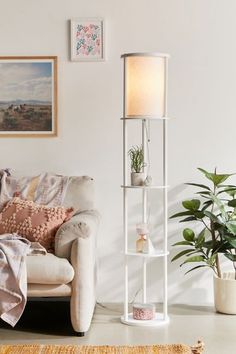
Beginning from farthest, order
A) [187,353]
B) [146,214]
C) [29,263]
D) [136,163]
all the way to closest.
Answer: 1. [146,214]
2. [136,163]
3. [29,263]
4. [187,353]

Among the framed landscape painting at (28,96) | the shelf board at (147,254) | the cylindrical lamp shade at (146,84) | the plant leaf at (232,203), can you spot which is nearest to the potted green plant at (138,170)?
the cylindrical lamp shade at (146,84)

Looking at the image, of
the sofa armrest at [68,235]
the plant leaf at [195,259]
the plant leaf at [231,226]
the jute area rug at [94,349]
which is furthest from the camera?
the plant leaf at [195,259]

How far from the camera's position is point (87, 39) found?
491cm

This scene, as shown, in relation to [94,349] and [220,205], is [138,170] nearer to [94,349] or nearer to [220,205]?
[220,205]

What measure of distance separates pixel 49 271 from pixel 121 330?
601 mm

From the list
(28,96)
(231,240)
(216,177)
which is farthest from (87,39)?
(231,240)

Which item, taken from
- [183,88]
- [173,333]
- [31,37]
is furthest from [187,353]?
[31,37]

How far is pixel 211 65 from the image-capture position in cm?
492

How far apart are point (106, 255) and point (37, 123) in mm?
995

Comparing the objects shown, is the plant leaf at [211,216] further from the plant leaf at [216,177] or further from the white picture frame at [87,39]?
the white picture frame at [87,39]

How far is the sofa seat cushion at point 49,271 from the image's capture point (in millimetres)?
3939

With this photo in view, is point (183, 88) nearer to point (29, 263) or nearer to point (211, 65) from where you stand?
point (211, 65)

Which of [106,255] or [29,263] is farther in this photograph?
[106,255]

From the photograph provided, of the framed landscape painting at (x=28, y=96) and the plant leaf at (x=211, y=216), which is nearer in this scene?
the plant leaf at (x=211, y=216)
